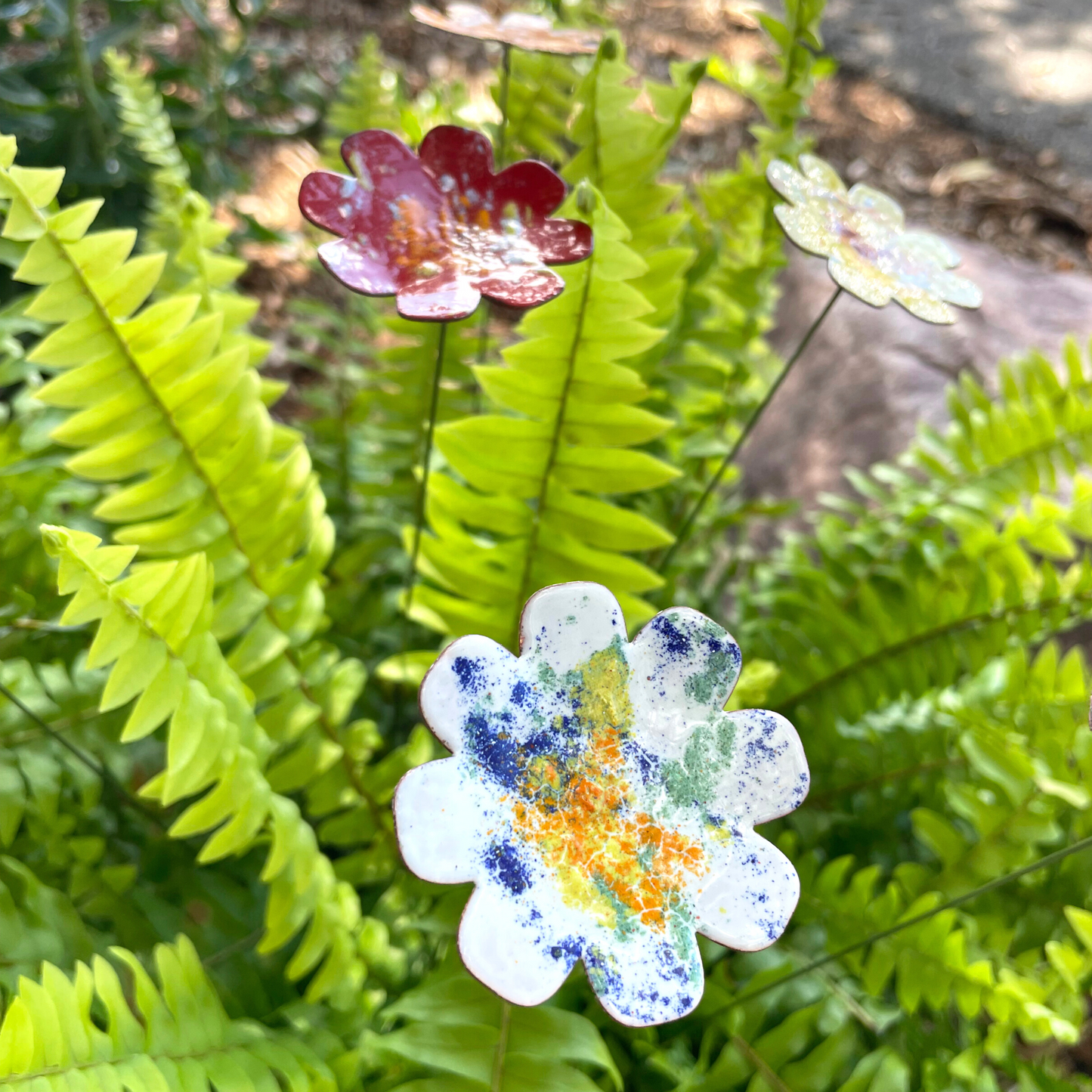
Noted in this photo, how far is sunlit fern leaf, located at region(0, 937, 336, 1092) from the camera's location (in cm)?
50

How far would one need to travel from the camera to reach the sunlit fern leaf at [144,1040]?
0.50 m

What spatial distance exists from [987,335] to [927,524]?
721mm

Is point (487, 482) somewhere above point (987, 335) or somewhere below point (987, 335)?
above

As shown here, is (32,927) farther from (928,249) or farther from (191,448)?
(928,249)

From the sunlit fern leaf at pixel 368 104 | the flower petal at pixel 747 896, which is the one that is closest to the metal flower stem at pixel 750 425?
the flower petal at pixel 747 896

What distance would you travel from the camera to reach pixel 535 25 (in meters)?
0.82

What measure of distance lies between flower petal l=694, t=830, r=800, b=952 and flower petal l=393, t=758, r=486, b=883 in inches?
5.4

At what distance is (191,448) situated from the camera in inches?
29.5

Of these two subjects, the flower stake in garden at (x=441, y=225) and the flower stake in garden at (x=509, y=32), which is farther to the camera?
the flower stake in garden at (x=509, y=32)

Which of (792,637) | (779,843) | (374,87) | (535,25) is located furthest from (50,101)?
(779,843)

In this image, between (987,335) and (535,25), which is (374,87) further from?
(987,335)

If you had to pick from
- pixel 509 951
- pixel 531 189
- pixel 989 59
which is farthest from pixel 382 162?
pixel 989 59

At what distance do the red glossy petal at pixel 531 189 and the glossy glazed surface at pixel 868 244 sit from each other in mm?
165

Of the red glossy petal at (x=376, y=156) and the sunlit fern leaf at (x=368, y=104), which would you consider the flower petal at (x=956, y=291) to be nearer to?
the red glossy petal at (x=376, y=156)
